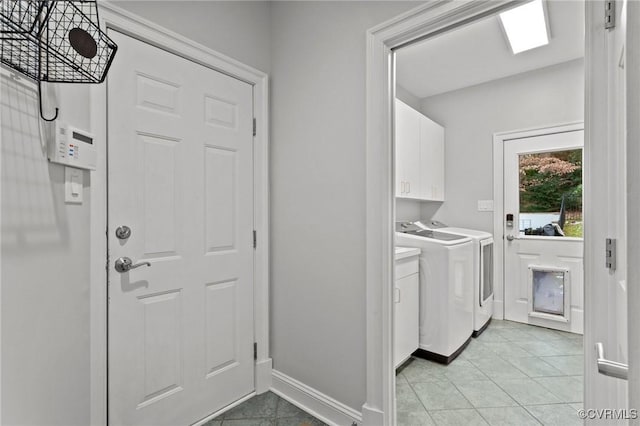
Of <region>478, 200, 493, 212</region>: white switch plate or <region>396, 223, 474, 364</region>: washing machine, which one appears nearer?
<region>396, 223, 474, 364</region>: washing machine

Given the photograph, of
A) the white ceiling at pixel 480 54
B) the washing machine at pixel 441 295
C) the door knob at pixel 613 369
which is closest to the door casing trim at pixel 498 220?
the white ceiling at pixel 480 54

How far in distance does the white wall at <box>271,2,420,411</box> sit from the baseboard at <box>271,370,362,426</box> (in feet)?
0.13

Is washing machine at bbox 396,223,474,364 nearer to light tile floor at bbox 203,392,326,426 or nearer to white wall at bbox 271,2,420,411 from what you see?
white wall at bbox 271,2,420,411

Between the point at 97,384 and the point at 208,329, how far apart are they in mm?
531

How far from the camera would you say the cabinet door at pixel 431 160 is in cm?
329

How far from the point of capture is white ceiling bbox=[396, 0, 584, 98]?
2.45m

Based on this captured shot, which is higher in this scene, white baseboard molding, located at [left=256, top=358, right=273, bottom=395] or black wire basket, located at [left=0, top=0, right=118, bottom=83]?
black wire basket, located at [left=0, top=0, right=118, bottom=83]

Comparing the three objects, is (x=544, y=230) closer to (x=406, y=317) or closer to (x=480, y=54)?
(x=480, y=54)

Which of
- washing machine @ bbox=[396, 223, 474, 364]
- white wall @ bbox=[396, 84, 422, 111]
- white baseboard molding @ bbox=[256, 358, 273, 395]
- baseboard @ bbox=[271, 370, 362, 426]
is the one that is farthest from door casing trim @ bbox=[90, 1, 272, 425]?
white wall @ bbox=[396, 84, 422, 111]

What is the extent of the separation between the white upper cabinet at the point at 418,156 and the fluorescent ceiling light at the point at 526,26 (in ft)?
3.09

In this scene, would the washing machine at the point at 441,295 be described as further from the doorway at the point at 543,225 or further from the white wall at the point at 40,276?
the white wall at the point at 40,276

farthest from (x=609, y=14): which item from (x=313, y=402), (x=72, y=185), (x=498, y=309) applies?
(x=498, y=309)

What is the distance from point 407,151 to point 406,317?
4.99 ft

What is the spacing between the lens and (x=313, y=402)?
5.82ft
